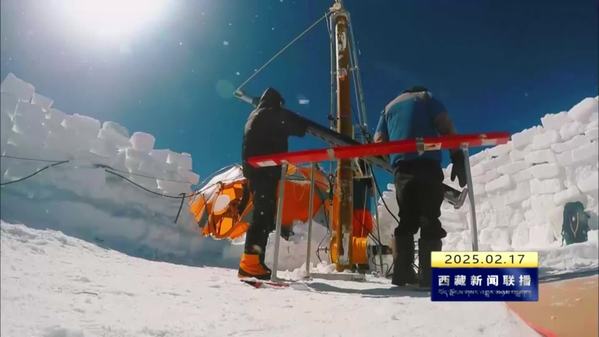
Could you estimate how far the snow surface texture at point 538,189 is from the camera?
1.73ft

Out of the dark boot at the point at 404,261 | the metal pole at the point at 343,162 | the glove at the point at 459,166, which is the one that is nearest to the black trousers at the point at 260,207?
the metal pole at the point at 343,162

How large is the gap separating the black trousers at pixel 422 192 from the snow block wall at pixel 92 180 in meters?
0.36

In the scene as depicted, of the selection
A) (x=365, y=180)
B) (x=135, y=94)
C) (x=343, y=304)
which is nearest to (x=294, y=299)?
(x=343, y=304)

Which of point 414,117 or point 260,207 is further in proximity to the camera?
point 260,207

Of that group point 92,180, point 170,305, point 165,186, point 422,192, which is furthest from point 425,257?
point 92,180

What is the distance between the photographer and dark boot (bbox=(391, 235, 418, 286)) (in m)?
0.67

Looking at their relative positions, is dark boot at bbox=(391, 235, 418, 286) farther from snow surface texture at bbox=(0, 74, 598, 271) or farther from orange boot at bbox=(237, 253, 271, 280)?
orange boot at bbox=(237, 253, 271, 280)

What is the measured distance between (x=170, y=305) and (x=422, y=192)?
0.39 metres

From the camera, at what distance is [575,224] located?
1.75ft

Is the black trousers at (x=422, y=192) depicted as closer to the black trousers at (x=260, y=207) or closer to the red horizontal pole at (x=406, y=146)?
the red horizontal pole at (x=406, y=146)

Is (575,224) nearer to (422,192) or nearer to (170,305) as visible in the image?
(422,192)

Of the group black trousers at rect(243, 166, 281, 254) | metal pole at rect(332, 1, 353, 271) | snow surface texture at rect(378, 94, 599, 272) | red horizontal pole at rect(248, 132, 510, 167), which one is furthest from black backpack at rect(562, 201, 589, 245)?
black trousers at rect(243, 166, 281, 254)

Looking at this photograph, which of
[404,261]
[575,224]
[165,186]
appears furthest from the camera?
[165,186]

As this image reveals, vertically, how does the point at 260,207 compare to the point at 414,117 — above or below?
below
